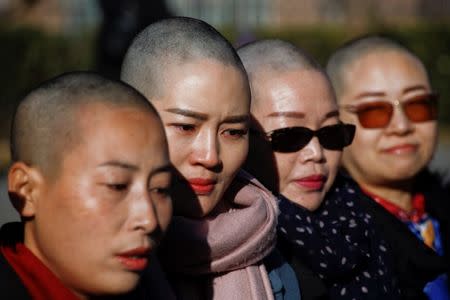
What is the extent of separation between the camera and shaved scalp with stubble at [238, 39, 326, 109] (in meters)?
3.87

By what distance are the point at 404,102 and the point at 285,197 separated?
3.72 feet

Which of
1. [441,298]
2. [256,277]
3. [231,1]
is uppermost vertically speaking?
[256,277]

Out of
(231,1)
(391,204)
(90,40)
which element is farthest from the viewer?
(231,1)

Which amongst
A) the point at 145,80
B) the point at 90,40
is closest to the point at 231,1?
the point at 90,40

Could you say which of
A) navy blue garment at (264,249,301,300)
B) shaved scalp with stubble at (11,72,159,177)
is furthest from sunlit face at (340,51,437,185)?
shaved scalp with stubble at (11,72,159,177)

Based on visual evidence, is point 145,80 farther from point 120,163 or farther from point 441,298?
point 441,298

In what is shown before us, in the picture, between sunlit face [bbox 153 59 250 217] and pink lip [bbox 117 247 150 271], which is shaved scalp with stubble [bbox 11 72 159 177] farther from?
sunlit face [bbox 153 59 250 217]

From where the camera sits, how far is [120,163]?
253 cm

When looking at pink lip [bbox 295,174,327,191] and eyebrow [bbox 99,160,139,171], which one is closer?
eyebrow [bbox 99,160,139,171]

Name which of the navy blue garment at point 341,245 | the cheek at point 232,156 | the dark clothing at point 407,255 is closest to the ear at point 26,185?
the cheek at point 232,156

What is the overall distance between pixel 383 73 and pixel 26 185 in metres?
2.49

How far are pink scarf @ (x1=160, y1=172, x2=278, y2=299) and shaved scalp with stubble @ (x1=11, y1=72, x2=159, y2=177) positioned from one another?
54 cm

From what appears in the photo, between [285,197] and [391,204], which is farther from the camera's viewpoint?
[391,204]

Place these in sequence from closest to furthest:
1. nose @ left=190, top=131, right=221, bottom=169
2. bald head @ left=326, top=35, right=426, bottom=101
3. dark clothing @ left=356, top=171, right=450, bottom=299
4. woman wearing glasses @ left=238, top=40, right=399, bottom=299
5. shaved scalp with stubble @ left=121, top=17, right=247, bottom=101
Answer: nose @ left=190, top=131, right=221, bottom=169, shaved scalp with stubble @ left=121, top=17, right=247, bottom=101, woman wearing glasses @ left=238, top=40, right=399, bottom=299, dark clothing @ left=356, top=171, right=450, bottom=299, bald head @ left=326, top=35, right=426, bottom=101
